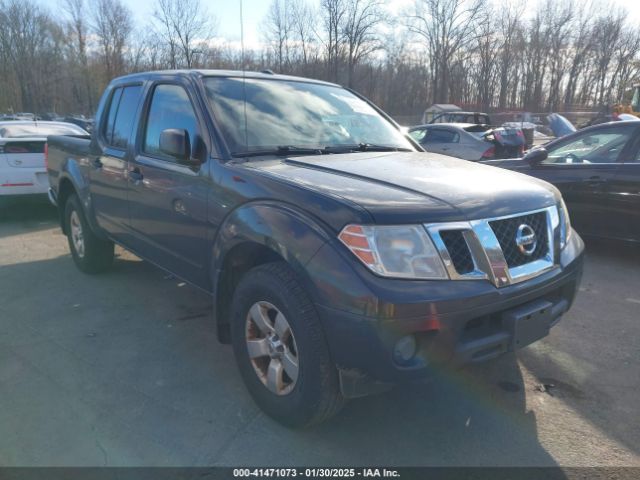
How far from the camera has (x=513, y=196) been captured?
8.46 feet

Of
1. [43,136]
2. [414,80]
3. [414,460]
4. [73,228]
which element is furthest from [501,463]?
[414,80]

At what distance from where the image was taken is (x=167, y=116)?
3629mm

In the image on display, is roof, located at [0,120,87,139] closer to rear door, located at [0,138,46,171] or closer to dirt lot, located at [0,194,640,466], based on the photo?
rear door, located at [0,138,46,171]

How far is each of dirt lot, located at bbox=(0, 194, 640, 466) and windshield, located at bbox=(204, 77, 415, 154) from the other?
1.56m

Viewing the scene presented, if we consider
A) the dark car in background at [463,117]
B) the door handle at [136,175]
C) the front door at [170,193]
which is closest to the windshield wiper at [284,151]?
Result: the front door at [170,193]

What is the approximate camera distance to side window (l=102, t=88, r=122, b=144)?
4441 mm

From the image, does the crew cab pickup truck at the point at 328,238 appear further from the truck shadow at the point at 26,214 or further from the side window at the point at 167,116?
the truck shadow at the point at 26,214

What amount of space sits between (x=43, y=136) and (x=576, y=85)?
225 feet

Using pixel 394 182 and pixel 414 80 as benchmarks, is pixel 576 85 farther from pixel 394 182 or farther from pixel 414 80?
pixel 394 182

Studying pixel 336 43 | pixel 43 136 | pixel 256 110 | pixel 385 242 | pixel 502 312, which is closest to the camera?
pixel 385 242

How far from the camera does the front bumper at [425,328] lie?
2076 millimetres

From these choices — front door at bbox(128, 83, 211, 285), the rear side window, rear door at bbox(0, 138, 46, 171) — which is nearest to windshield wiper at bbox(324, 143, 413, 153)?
front door at bbox(128, 83, 211, 285)

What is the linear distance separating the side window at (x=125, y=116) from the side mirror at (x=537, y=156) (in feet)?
15.0

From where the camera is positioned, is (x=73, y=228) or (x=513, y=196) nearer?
(x=513, y=196)
